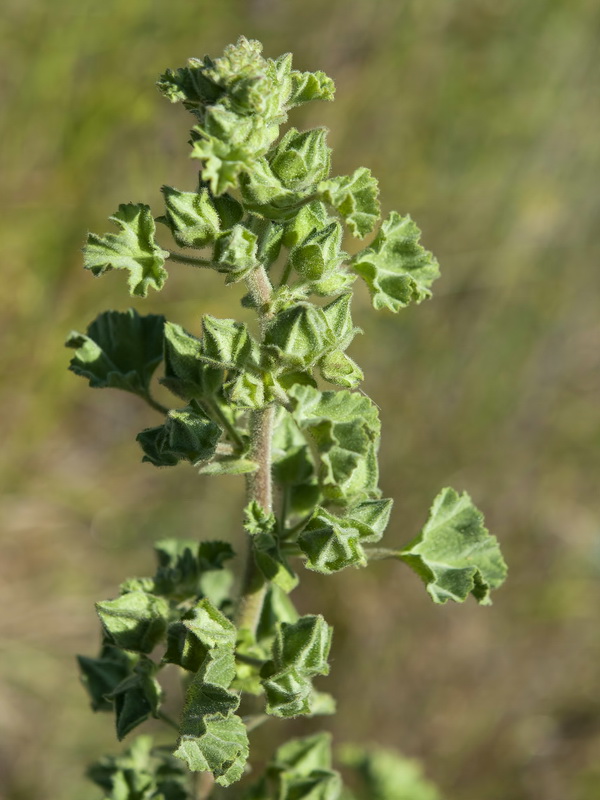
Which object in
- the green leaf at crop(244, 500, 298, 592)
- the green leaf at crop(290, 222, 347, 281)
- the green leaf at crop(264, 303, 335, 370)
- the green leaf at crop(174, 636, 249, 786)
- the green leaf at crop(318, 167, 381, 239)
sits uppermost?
Answer: the green leaf at crop(318, 167, 381, 239)

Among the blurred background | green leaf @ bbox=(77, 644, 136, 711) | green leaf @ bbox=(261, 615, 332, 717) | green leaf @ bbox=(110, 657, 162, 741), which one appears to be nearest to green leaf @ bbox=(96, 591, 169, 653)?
green leaf @ bbox=(110, 657, 162, 741)

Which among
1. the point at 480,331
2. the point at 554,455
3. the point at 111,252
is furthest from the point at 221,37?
the point at 111,252

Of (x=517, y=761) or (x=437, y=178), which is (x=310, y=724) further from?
(x=437, y=178)

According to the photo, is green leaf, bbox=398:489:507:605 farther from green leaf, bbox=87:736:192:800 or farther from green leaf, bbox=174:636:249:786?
green leaf, bbox=87:736:192:800

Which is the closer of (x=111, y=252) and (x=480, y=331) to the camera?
(x=111, y=252)

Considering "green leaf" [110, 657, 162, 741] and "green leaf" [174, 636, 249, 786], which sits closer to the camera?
"green leaf" [174, 636, 249, 786]

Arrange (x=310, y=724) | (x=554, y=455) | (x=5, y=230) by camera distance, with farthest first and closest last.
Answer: (x=554, y=455), (x=5, y=230), (x=310, y=724)
